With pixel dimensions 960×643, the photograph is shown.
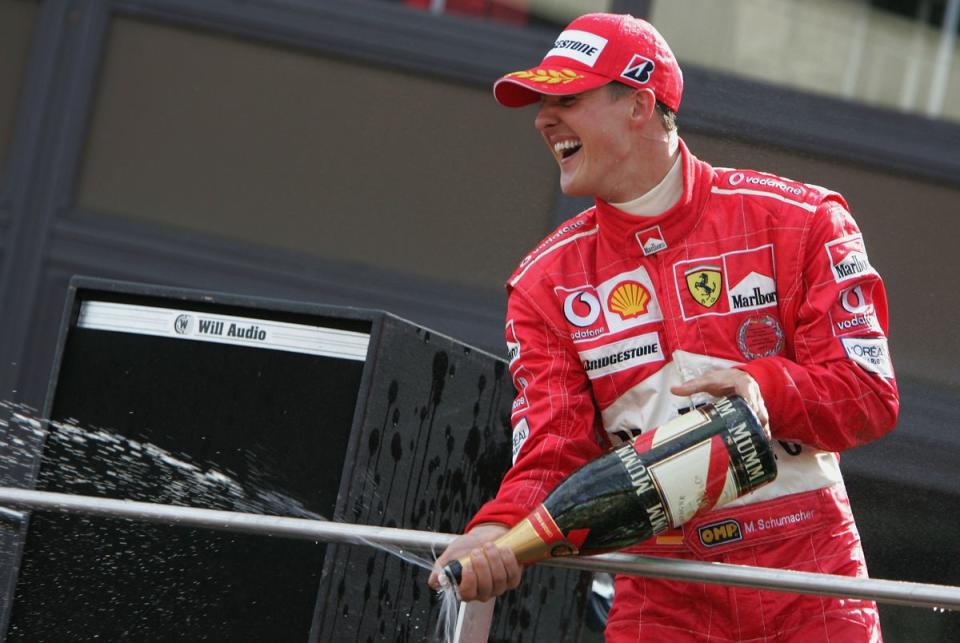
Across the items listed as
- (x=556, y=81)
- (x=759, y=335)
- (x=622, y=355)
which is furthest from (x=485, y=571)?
(x=556, y=81)

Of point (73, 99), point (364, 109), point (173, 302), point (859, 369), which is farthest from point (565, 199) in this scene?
point (859, 369)

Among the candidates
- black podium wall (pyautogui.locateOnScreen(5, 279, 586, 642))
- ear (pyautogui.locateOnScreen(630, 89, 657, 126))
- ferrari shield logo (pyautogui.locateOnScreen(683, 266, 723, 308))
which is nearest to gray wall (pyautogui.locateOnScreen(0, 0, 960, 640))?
black podium wall (pyautogui.locateOnScreen(5, 279, 586, 642))

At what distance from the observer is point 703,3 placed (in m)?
4.35

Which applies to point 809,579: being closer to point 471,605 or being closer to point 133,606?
point 471,605

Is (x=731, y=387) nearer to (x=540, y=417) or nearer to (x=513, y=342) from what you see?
(x=540, y=417)

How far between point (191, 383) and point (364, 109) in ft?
6.22

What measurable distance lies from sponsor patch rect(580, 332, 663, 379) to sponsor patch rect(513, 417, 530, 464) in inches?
5.3

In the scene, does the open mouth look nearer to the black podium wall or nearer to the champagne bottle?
the black podium wall

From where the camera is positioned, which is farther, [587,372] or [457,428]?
[457,428]

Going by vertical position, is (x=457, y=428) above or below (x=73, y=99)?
below

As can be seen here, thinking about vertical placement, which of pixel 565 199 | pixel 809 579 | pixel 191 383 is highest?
pixel 565 199

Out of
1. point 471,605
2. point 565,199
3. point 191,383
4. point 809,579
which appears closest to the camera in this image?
point 809,579

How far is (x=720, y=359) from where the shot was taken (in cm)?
240

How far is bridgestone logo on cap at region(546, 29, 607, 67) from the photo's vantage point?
254cm
